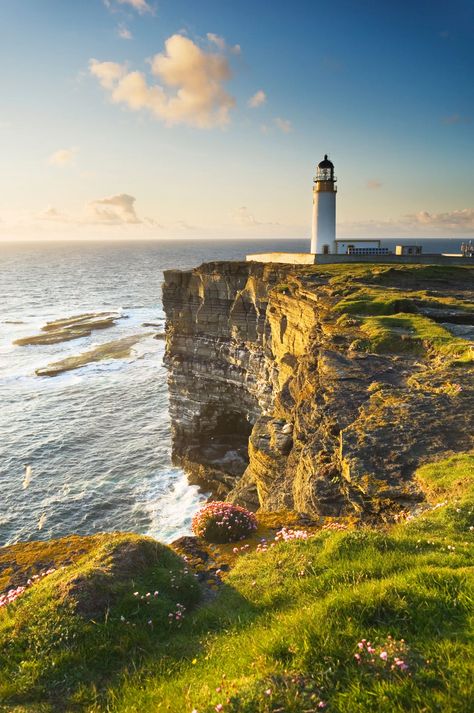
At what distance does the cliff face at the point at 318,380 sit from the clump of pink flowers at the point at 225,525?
206 centimetres

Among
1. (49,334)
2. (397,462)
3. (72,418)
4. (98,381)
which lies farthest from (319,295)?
(49,334)

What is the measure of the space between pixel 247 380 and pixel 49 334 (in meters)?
50.7

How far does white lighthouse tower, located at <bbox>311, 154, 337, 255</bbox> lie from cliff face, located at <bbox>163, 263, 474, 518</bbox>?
Answer: 1999cm

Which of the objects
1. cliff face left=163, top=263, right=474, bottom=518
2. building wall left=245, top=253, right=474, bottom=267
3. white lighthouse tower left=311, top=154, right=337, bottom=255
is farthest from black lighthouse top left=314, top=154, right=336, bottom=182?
cliff face left=163, top=263, right=474, bottom=518

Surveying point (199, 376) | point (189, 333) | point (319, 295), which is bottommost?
point (199, 376)

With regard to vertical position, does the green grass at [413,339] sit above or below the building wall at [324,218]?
below

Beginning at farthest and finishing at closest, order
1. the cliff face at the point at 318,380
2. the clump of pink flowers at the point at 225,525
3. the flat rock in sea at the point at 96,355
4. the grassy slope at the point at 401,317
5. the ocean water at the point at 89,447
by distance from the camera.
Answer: the flat rock in sea at the point at 96,355
the ocean water at the point at 89,447
the grassy slope at the point at 401,317
the cliff face at the point at 318,380
the clump of pink flowers at the point at 225,525

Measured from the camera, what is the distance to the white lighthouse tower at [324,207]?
54688mm

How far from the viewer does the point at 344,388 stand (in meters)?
13.1

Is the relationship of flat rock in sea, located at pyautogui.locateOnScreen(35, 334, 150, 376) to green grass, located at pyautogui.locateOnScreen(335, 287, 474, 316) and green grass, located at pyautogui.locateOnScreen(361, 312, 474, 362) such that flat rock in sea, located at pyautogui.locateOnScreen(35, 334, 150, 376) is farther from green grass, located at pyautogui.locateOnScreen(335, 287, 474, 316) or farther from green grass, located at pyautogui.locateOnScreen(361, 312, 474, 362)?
green grass, located at pyautogui.locateOnScreen(361, 312, 474, 362)

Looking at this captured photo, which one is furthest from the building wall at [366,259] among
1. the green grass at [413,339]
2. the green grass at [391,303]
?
the green grass at [413,339]

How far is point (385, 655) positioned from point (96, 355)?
6440 cm

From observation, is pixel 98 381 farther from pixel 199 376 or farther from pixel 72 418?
pixel 199 376

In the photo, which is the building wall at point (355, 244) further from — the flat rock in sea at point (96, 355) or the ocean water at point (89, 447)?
the flat rock in sea at point (96, 355)
